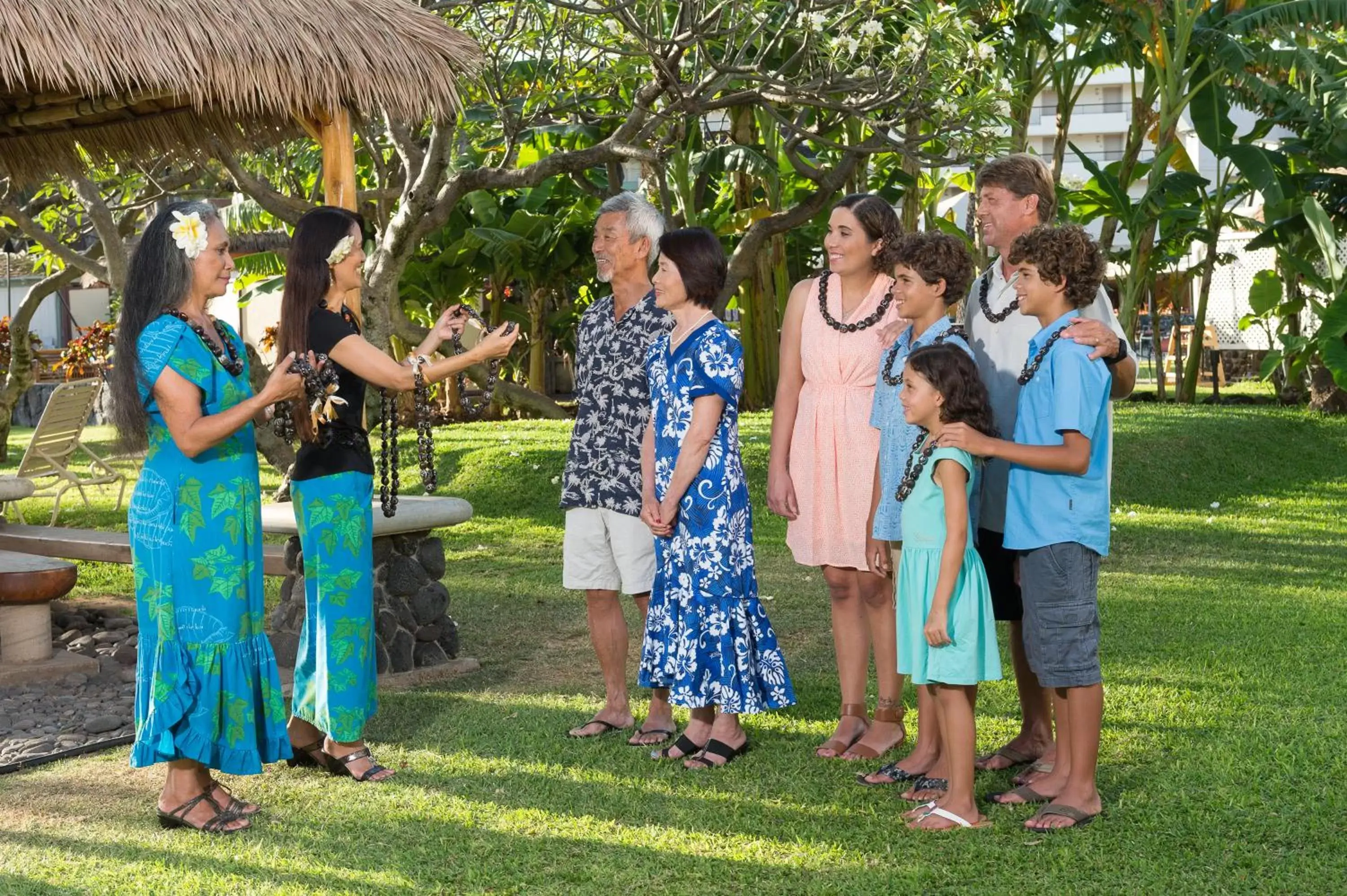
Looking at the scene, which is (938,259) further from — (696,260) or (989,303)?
(696,260)

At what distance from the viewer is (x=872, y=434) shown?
4824mm

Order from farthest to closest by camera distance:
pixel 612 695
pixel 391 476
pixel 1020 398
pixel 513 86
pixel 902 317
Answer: pixel 513 86 < pixel 612 695 < pixel 391 476 < pixel 902 317 < pixel 1020 398

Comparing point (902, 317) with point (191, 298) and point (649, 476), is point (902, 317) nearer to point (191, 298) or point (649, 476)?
point (649, 476)

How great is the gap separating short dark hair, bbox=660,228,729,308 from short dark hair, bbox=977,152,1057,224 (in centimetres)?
91

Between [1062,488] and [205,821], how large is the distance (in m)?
2.71

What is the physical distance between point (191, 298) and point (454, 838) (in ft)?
5.91

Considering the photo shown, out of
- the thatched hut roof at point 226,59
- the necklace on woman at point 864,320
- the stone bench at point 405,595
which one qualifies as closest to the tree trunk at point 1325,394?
the thatched hut roof at point 226,59

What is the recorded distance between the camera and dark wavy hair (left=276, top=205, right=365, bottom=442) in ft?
14.9

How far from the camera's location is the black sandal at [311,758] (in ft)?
15.9

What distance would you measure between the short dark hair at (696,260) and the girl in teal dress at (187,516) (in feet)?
4.36

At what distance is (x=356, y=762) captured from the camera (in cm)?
477

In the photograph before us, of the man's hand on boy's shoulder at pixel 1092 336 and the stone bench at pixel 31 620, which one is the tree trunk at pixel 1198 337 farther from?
the stone bench at pixel 31 620

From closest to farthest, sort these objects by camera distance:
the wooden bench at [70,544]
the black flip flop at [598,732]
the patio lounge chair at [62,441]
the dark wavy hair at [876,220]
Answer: the dark wavy hair at [876,220]
the black flip flop at [598,732]
the wooden bench at [70,544]
the patio lounge chair at [62,441]

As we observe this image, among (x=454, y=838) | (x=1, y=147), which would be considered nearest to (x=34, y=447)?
(x=1, y=147)
